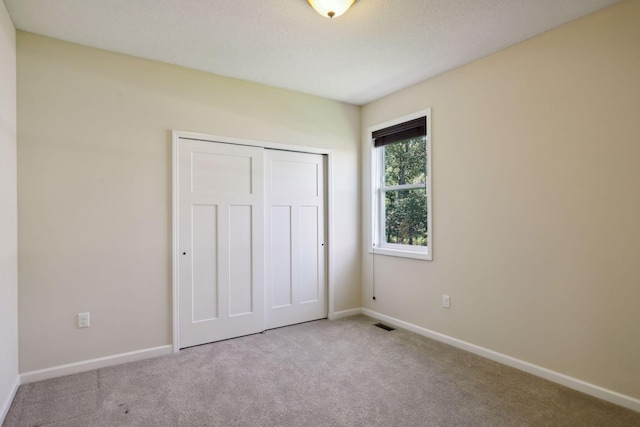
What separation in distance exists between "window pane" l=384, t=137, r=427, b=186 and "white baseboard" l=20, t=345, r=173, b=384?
9.31 feet

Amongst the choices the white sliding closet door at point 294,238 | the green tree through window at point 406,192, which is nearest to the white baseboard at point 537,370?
the green tree through window at point 406,192

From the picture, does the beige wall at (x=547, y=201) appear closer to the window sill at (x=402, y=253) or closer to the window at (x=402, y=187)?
the window sill at (x=402, y=253)

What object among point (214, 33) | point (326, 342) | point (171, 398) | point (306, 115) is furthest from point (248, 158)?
point (171, 398)

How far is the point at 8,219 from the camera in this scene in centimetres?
225

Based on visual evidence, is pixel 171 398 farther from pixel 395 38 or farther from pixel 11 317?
pixel 395 38

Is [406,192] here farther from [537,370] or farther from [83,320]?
[83,320]

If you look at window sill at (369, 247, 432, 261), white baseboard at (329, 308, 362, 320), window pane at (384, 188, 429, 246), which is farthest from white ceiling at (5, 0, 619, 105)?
white baseboard at (329, 308, 362, 320)

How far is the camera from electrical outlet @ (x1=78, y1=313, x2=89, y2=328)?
8.77 feet

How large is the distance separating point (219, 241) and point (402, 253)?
1889 mm

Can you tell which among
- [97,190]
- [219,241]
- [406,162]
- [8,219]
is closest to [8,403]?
[8,219]

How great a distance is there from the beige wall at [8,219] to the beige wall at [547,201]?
10.8ft

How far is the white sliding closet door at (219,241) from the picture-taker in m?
3.14

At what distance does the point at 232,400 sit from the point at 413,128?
295cm

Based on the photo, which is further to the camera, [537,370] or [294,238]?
[294,238]
